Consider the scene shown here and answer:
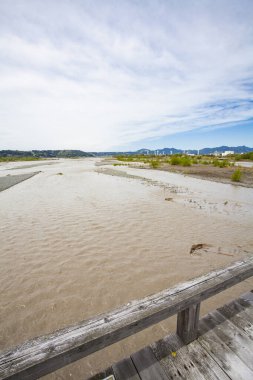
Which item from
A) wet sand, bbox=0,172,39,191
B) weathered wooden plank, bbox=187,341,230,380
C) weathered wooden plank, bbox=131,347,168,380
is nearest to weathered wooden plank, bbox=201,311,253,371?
weathered wooden plank, bbox=187,341,230,380

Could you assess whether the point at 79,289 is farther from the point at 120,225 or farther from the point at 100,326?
the point at 120,225

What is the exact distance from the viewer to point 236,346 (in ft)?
7.47

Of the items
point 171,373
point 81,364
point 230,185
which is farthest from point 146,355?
point 230,185

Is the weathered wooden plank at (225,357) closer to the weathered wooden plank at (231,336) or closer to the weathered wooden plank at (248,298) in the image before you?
the weathered wooden plank at (231,336)

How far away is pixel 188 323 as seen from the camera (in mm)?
2217

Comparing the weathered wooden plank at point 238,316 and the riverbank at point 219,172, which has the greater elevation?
the weathered wooden plank at point 238,316

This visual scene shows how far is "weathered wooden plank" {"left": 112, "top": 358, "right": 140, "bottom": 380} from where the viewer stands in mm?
1982

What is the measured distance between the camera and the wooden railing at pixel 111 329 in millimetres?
1421

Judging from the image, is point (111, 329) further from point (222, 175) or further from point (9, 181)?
point (222, 175)

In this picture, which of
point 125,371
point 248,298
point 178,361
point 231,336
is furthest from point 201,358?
point 248,298

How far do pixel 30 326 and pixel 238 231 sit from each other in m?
6.54

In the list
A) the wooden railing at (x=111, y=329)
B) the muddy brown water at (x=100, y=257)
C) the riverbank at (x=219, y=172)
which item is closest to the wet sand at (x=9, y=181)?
the muddy brown water at (x=100, y=257)

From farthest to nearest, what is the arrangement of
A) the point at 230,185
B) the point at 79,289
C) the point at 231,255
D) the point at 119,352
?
1. the point at 230,185
2. the point at 231,255
3. the point at 79,289
4. the point at 119,352

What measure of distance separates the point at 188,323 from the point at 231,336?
630 millimetres
